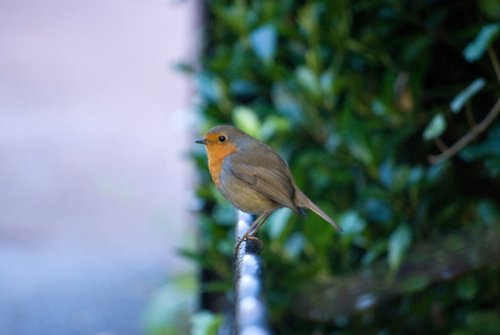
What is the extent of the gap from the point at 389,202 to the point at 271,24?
0.76m

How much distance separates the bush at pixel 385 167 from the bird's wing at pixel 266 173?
403 mm

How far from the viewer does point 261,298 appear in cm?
127

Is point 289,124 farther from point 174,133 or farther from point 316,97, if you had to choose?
point 174,133

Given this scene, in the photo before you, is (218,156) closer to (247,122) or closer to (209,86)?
(247,122)

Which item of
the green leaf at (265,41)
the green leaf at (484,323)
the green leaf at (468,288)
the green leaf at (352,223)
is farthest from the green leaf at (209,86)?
the green leaf at (484,323)

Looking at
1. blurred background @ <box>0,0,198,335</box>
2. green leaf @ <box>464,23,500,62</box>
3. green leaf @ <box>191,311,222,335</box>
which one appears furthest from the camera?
blurred background @ <box>0,0,198,335</box>

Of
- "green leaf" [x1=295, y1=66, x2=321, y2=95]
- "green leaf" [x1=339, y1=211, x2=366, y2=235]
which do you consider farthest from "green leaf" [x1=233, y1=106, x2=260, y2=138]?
"green leaf" [x1=339, y1=211, x2=366, y2=235]

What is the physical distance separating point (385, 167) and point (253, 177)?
57 cm

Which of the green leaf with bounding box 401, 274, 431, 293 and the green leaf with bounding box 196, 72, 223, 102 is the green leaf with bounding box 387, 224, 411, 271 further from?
the green leaf with bounding box 196, 72, 223, 102

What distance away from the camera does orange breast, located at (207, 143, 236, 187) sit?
2492 mm

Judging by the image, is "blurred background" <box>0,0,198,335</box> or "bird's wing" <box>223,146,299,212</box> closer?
"bird's wing" <box>223,146,299,212</box>

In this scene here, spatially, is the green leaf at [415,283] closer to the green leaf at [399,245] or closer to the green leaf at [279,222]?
the green leaf at [399,245]

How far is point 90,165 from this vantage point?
845 centimetres

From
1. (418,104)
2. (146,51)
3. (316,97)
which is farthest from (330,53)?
(146,51)
